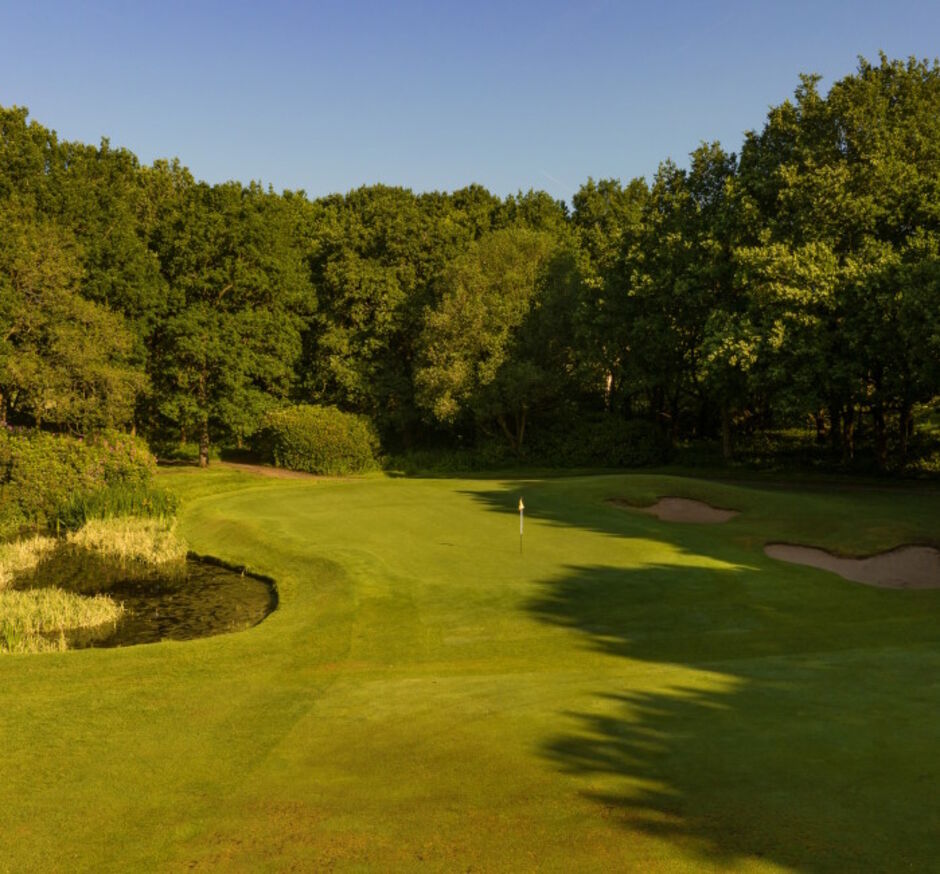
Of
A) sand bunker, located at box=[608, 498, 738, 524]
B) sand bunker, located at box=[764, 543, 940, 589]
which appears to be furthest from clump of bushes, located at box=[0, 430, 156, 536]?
sand bunker, located at box=[764, 543, 940, 589]

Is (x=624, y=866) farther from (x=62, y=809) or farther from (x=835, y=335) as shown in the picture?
(x=835, y=335)

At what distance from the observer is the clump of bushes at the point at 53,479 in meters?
32.2

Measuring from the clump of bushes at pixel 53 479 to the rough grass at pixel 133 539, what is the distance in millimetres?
1880

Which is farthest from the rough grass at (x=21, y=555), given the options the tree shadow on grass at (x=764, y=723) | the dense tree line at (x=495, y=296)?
the tree shadow on grass at (x=764, y=723)

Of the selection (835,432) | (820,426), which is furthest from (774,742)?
(820,426)

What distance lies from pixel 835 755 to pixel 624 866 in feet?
10.6

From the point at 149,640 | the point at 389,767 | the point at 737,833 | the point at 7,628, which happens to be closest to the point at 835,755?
the point at 737,833

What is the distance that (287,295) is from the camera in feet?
189

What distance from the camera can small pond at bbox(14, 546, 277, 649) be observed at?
18.5 metres

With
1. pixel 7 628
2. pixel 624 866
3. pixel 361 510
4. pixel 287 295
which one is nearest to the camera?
pixel 624 866

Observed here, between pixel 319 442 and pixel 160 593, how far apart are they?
1178 inches

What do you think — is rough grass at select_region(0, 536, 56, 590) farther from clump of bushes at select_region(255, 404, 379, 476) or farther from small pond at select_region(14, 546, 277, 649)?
clump of bushes at select_region(255, 404, 379, 476)

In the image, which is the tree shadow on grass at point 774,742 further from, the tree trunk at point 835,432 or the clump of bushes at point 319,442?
the clump of bushes at point 319,442

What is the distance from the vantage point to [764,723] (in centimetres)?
946
